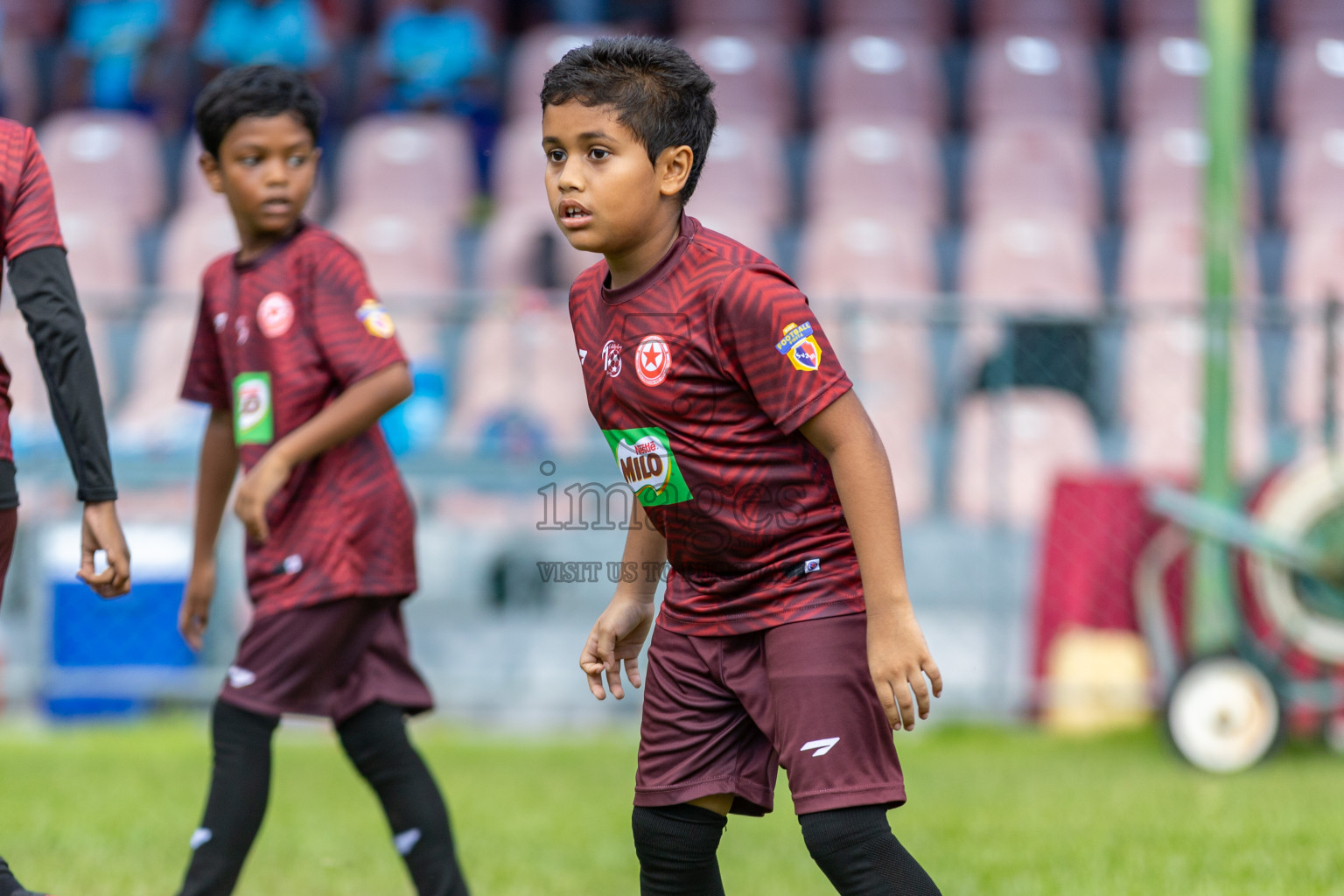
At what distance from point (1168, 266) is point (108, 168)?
6789mm

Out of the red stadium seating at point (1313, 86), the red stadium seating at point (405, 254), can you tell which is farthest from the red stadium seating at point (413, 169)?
the red stadium seating at point (1313, 86)

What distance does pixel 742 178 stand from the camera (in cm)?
982

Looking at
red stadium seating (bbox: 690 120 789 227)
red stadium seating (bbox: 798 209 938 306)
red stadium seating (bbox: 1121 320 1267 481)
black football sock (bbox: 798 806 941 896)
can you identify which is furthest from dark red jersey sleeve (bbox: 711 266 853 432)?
red stadium seating (bbox: 690 120 789 227)

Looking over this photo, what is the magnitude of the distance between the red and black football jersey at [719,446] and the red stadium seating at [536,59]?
Answer: 8.10 metres

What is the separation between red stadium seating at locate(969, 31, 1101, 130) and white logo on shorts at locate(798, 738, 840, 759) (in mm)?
8724

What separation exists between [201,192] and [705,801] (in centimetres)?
880

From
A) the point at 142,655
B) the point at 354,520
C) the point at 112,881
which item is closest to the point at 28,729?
the point at 142,655

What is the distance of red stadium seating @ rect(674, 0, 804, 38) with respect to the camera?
10914mm

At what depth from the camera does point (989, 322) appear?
6.74 m

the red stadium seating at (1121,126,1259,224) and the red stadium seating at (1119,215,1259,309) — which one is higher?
the red stadium seating at (1121,126,1259,224)

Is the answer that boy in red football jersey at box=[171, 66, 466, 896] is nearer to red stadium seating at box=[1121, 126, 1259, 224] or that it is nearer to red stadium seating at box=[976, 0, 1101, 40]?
red stadium seating at box=[1121, 126, 1259, 224]

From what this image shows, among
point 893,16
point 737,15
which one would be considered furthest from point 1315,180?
point 737,15

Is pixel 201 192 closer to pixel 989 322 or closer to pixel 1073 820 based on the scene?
pixel 989 322

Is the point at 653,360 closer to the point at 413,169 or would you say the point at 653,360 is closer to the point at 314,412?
the point at 314,412
